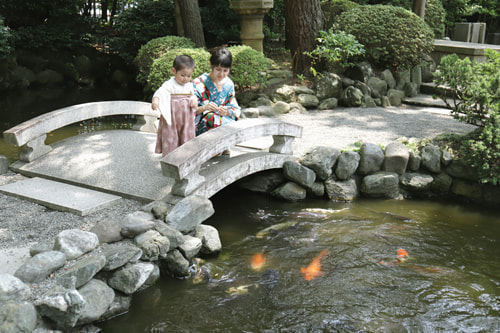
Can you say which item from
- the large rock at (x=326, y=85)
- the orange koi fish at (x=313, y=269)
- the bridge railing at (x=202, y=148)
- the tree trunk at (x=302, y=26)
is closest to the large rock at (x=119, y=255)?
the bridge railing at (x=202, y=148)

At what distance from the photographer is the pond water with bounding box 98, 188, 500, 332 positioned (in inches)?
171

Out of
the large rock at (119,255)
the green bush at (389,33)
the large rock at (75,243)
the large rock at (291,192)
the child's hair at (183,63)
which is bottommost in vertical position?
the large rock at (291,192)

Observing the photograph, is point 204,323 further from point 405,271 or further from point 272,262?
point 405,271

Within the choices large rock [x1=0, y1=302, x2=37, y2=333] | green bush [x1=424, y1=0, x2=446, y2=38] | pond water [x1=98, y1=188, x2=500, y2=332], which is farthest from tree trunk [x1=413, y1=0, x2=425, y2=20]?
large rock [x1=0, y1=302, x2=37, y2=333]

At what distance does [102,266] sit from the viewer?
413 centimetres

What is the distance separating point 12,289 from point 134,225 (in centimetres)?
130

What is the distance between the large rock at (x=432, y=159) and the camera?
725cm

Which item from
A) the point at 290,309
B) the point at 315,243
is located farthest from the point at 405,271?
the point at 290,309

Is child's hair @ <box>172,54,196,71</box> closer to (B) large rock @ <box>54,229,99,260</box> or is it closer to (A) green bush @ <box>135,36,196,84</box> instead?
(B) large rock @ <box>54,229,99,260</box>

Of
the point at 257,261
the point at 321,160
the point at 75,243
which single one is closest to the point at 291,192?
the point at 321,160

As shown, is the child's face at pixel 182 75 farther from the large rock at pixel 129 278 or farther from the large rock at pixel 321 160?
the large rock at pixel 129 278

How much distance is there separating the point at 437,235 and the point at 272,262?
223 centimetres

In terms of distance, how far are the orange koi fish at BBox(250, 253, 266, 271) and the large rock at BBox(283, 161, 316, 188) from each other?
1864mm

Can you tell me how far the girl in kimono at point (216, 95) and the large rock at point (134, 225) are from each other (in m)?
1.77
